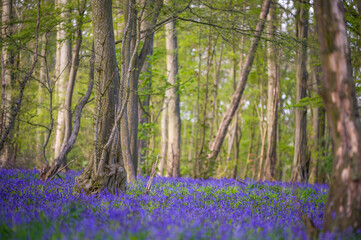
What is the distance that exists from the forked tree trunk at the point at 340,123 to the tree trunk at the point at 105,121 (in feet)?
11.2

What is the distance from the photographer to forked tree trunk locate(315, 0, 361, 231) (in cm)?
329

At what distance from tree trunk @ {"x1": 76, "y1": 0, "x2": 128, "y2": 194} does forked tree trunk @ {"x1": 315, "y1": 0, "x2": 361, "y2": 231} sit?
3411mm

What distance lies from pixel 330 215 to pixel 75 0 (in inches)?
362

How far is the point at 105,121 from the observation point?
566cm

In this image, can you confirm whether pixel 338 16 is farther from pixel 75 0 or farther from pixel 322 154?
pixel 322 154

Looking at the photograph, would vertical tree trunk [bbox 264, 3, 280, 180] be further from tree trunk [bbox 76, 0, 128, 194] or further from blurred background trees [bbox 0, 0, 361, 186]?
tree trunk [bbox 76, 0, 128, 194]

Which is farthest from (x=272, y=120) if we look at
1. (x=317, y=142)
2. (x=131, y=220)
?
(x=131, y=220)

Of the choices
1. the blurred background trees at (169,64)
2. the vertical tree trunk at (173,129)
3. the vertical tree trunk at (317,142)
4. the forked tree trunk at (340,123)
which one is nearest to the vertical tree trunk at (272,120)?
the blurred background trees at (169,64)

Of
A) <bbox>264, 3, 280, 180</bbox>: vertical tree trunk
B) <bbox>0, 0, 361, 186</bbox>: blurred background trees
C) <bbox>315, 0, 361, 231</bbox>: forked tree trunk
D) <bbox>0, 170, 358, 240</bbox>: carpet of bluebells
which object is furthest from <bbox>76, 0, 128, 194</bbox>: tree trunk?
<bbox>264, 3, 280, 180</bbox>: vertical tree trunk

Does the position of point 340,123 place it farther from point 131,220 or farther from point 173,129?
point 173,129

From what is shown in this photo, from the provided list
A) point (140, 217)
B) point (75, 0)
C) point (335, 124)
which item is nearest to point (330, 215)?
point (335, 124)

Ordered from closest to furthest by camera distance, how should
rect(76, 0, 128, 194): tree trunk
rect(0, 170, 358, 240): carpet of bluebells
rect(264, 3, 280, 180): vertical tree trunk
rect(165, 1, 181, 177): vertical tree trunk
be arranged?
rect(0, 170, 358, 240): carpet of bluebells < rect(76, 0, 128, 194): tree trunk < rect(264, 3, 280, 180): vertical tree trunk < rect(165, 1, 181, 177): vertical tree trunk

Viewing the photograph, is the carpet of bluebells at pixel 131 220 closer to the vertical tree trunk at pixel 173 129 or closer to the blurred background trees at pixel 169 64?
the blurred background trees at pixel 169 64

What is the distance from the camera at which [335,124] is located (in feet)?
11.3
